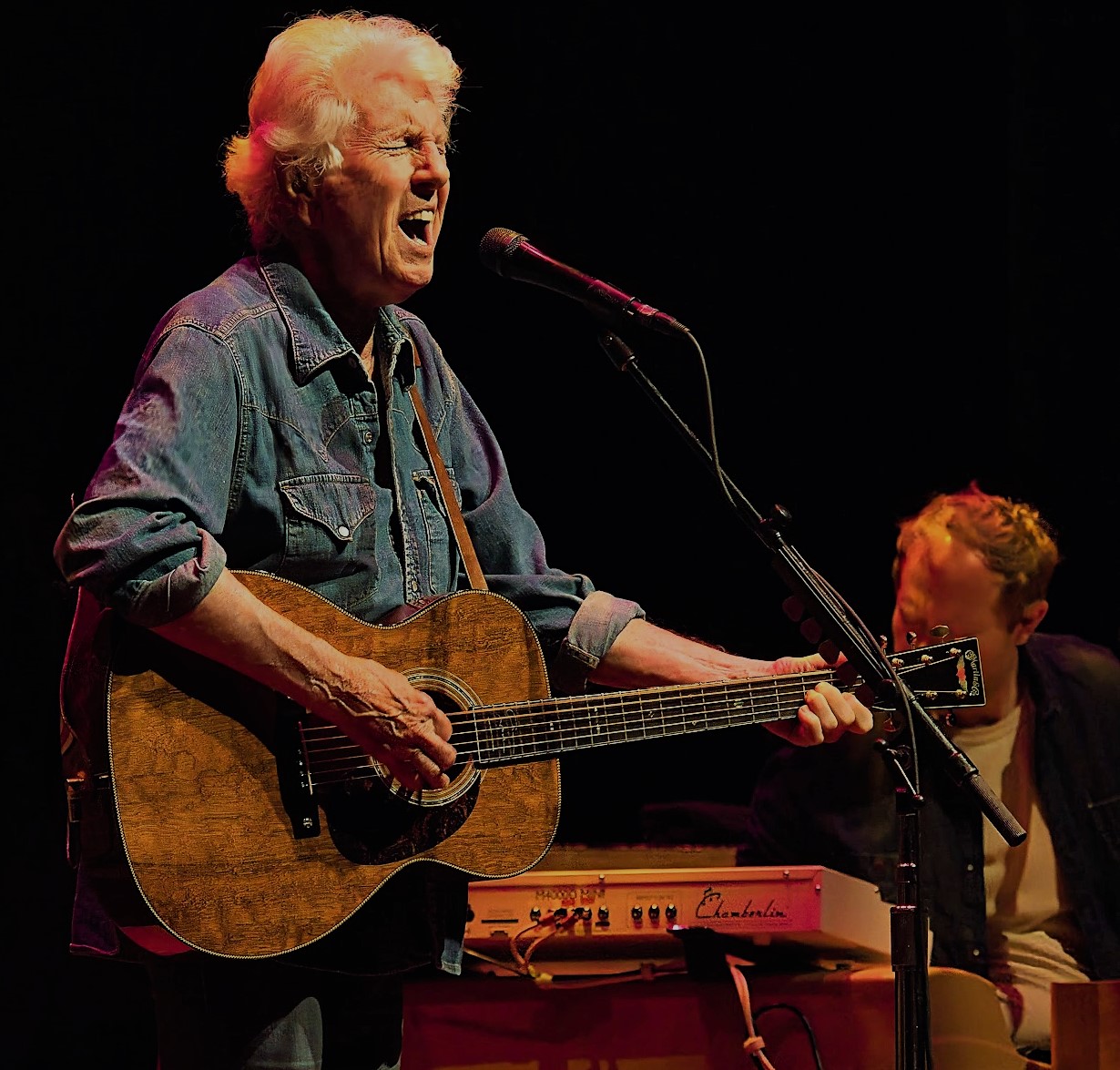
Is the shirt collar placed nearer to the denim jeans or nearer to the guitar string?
the guitar string

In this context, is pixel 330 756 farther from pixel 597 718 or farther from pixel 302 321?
pixel 302 321

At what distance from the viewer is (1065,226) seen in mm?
4895

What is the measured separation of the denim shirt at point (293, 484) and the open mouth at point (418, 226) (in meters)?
0.16

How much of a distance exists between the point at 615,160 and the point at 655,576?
138 centimetres

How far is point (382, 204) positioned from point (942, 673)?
126 centimetres

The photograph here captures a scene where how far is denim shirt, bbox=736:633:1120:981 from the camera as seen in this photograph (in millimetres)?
3869

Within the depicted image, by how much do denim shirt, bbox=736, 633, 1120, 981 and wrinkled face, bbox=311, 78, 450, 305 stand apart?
2109 mm

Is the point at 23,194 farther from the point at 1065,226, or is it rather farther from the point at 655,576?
the point at 1065,226

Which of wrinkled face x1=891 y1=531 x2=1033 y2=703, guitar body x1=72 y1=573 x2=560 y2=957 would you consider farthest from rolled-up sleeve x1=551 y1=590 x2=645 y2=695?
wrinkled face x1=891 y1=531 x2=1033 y2=703

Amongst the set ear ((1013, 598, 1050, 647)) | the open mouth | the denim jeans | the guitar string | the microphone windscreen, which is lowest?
the denim jeans

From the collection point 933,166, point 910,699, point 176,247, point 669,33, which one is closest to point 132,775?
point 910,699

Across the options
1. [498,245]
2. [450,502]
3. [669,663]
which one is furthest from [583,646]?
[498,245]

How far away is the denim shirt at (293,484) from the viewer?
2039 mm

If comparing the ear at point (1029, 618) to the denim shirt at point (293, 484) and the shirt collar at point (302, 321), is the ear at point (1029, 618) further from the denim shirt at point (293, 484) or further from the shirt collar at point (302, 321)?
the shirt collar at point (302, 321)
